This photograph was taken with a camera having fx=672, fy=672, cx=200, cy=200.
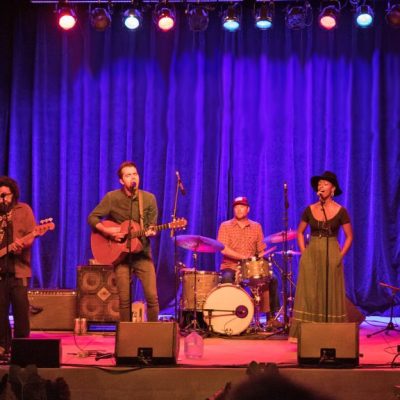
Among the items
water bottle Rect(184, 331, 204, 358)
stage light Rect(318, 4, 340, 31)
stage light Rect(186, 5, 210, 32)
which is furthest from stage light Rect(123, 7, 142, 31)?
water bottle Rect(184, 331, 204, 358)

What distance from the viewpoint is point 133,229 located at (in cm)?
715

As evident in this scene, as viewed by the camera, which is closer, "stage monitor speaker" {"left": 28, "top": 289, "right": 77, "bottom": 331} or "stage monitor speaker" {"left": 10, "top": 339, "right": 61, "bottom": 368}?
"stage monitor speaker" {"left": 10, "top": 339, "right": 61, "bottom": 368}

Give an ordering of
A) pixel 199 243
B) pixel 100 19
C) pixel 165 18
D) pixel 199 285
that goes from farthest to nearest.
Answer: pixel 100 19
pixel 165 18
pixel 199 285
pixel 199 243

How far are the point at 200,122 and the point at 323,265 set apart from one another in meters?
4.25

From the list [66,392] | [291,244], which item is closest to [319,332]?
[66,392]

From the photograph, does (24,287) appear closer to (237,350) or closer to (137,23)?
(237,350)

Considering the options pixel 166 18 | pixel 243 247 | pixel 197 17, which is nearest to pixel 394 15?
pixel 197 17

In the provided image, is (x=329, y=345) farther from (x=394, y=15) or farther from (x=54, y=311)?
(x=394, y=15)

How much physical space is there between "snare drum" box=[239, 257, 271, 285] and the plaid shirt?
72 centimetres

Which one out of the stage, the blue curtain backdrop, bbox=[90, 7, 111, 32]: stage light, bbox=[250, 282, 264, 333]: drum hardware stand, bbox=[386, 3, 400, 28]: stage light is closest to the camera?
the stage

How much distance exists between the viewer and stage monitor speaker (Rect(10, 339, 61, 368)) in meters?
5.61

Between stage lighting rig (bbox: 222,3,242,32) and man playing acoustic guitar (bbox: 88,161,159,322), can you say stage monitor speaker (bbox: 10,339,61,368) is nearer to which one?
man playing acoustic guitar (bbox: 88,161,159,322)

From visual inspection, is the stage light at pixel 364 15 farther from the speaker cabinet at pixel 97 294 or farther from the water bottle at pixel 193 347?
the water bottle at pixel 193 347

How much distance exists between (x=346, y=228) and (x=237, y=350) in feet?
5.90
